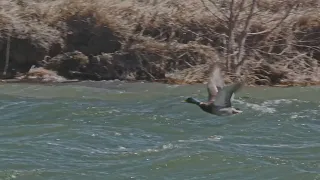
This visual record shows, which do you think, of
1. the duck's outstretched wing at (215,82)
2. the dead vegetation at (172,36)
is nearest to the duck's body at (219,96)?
the duck's outstretched wing at (215,82)

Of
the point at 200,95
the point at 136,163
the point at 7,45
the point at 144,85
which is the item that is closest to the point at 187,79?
the point at 144,85

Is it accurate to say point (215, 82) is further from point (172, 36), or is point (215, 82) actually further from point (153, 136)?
point (172, 36)

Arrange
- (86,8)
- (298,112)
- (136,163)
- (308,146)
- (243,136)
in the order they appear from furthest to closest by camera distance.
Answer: (86,8)
(298,112)
(243,136)
(308,146)
(136,163)

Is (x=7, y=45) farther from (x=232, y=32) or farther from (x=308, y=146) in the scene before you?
(x=308, y=146)

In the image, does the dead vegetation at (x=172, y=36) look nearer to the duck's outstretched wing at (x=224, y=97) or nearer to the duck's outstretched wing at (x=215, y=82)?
the duck's outstretched wing at (x=215, y=82)

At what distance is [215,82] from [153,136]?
1073 millimetres

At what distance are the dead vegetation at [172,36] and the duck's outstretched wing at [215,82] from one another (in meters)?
5.58

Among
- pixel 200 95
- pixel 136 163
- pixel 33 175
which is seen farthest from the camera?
pixel 200 95

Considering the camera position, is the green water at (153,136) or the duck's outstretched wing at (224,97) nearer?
the green water at (153,136)

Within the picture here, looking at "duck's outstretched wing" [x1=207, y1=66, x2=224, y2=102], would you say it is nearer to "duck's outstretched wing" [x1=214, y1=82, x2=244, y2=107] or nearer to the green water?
"duck's outstretched wing" [x1=214, y1=82, x2=244, y2=107]

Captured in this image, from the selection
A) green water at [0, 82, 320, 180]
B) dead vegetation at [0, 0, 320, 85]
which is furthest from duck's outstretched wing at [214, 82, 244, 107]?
A: dead vegetation at [0, 0, 320, 85]

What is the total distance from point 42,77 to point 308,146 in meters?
8.38

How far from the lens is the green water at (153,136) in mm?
7621

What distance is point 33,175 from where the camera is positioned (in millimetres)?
7344
